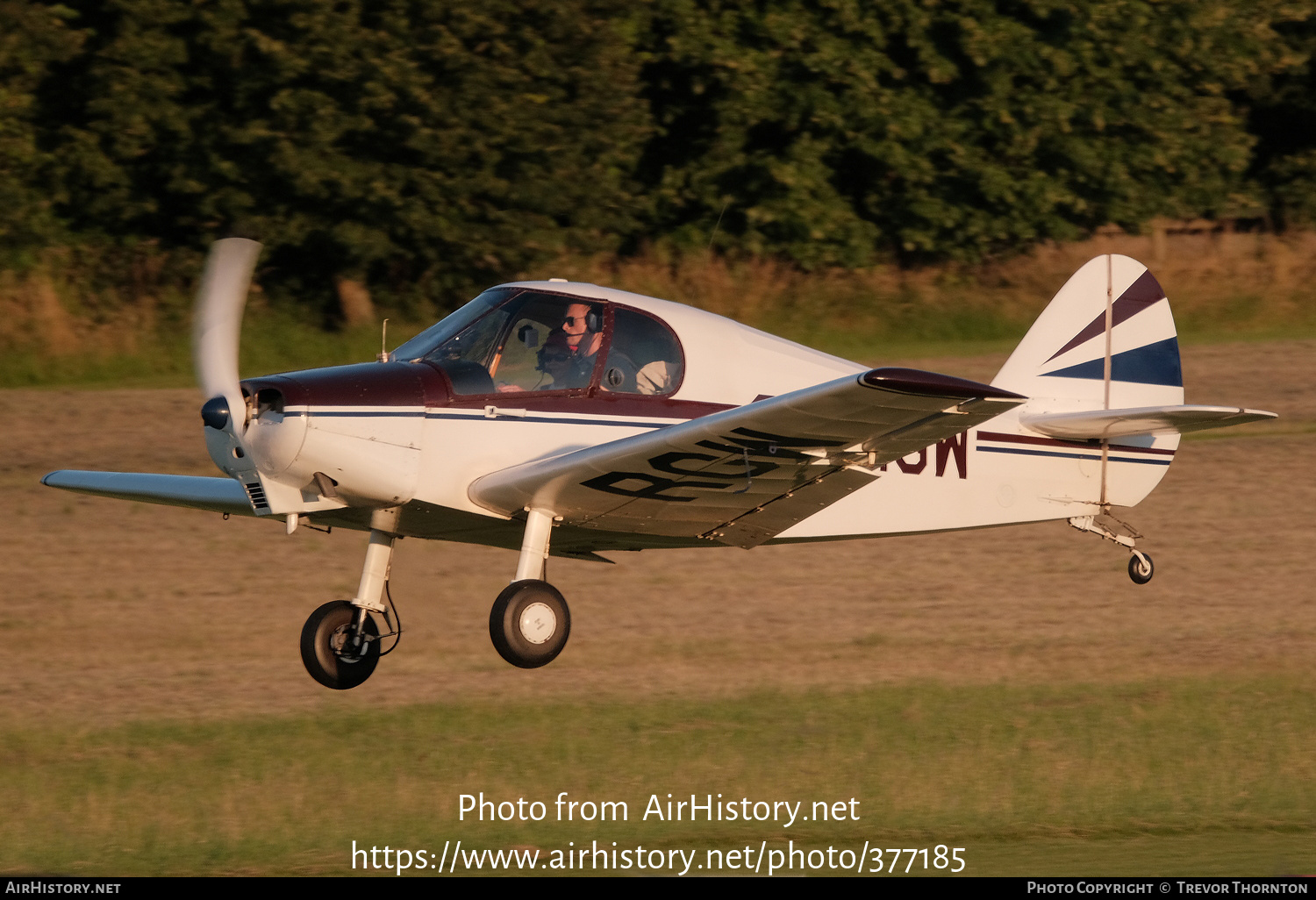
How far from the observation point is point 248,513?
448 inches

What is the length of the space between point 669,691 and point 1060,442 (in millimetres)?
6758

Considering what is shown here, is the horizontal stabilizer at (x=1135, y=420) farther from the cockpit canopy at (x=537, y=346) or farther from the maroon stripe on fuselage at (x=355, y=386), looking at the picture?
the maroon stripe on fuselage at (x=355, y=386)

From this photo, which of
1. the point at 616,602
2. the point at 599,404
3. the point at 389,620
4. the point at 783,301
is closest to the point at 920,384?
the point at 599,404

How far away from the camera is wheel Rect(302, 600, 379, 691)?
10.3 m

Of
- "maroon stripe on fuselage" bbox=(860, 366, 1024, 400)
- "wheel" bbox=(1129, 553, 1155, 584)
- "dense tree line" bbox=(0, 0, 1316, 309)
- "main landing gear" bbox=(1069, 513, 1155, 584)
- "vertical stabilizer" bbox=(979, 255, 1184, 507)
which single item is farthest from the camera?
"dense tree line" bbox=(0, 0, 1316, 309)

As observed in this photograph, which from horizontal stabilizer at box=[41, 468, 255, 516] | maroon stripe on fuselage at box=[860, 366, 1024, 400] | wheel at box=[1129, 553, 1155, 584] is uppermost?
maroon stripe on fuselage at box=[860, 366, 1024, 400]

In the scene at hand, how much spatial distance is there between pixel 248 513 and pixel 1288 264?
70.4 feet

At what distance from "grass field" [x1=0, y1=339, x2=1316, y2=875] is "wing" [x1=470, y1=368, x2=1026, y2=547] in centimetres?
491

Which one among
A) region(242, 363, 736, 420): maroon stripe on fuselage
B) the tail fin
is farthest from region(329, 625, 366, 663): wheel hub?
the tail fin

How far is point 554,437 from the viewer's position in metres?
9.87

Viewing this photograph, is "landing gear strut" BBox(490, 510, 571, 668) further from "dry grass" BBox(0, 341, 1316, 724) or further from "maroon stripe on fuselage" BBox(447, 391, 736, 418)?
"dry grass" BBox(0, 341, 1316, 724)

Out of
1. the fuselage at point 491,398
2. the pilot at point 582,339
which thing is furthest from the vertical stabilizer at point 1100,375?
the pilot at point 582,339

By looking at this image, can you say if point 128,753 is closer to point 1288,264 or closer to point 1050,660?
point 1050,660

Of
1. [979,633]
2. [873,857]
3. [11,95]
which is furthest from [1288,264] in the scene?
[11,95]
